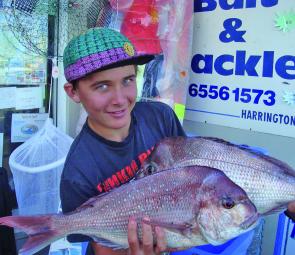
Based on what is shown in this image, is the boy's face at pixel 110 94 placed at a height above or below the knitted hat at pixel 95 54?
below

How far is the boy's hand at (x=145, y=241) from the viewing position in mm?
1482

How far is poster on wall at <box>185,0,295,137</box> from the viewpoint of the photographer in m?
2.99

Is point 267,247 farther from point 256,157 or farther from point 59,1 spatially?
point 59,1

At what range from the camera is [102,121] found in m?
1.77

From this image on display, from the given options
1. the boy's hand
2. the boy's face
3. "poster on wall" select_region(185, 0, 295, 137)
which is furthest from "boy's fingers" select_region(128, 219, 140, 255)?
"poster on wall" select_region(185, 0, 295, 137)

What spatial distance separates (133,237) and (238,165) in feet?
1.63

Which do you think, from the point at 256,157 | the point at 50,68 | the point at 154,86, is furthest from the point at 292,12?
the point at 50,68

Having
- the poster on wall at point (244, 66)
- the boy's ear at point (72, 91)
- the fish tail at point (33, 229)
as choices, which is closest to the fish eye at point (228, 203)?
the fish tail at point (33, 229)

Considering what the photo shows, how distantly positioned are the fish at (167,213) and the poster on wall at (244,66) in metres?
1.75

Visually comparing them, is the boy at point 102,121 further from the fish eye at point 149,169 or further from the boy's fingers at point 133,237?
the fish eye at point 149,169

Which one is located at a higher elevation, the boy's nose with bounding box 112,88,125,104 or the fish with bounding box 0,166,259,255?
the boy's nose with bounding box 112,88,125,104

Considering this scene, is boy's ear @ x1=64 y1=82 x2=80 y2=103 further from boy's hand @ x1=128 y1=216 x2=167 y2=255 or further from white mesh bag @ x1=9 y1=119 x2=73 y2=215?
white mesh bag @ x1=9 y1=119 x2=73 y2=215

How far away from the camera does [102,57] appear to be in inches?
63.6

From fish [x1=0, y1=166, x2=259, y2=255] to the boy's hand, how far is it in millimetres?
20
